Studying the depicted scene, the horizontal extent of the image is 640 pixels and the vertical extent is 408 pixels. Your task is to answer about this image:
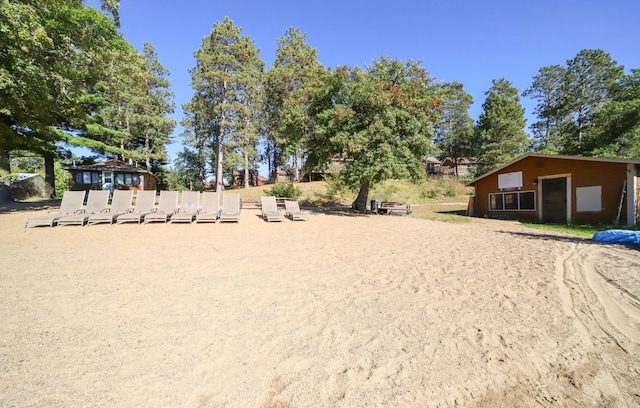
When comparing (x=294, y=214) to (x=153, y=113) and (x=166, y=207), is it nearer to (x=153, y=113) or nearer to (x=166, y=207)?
(x=166, y=207)

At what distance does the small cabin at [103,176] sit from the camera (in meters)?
26.4

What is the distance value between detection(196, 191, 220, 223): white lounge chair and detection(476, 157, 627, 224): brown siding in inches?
731

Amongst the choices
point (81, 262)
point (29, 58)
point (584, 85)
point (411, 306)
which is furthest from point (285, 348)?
point (584, 85)

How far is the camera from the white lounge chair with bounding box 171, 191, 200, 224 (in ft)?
35.2

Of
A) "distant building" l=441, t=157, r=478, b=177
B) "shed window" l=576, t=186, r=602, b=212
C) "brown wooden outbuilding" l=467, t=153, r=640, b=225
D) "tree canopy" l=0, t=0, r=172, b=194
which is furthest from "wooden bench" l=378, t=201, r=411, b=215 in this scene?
"distant building" l=441, t=157, r=478, b=177

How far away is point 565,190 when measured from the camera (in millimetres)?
15328

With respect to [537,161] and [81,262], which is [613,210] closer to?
[537,161]

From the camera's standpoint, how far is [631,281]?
15.9 feet

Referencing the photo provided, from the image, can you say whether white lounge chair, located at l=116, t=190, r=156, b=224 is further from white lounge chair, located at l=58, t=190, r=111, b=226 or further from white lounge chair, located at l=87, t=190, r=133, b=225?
white lounge chair, located at l=58, t=190, r=111, b=226

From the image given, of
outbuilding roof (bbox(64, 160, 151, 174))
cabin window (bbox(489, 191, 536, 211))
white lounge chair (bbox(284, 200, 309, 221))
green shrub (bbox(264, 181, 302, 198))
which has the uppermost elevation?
outbuilding roof (bbox(64, 160, 151, 174))

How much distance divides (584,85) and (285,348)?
45.3 meters

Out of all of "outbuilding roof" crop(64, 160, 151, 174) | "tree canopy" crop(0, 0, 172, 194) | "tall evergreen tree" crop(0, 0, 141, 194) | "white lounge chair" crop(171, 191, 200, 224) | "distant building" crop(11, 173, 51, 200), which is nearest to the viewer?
"tall evergreen tree" crop(0, 0, 141, 194)

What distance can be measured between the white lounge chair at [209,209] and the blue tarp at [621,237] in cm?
1402

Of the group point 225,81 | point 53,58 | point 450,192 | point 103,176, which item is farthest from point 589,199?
point 103,176
